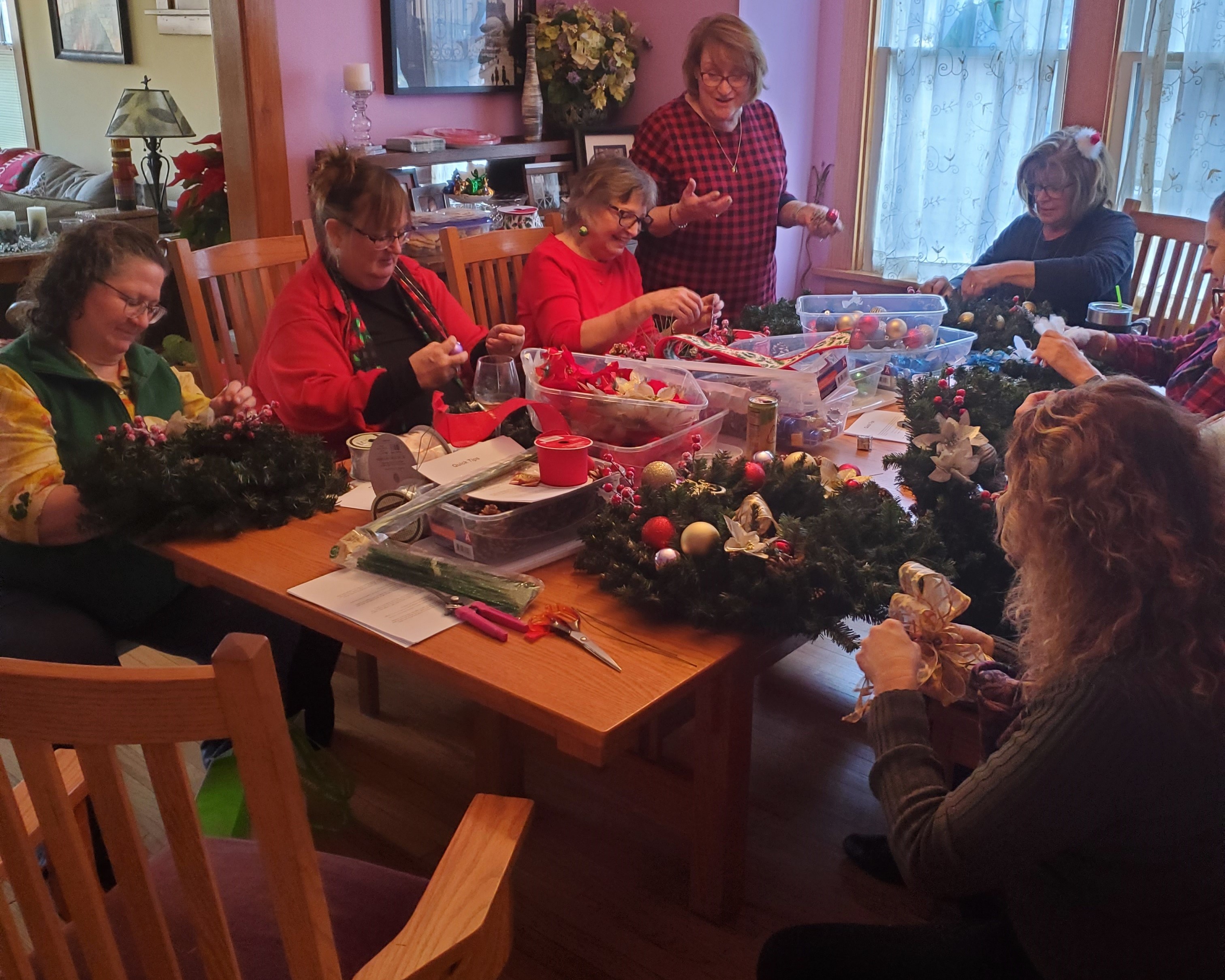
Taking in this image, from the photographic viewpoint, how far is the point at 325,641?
88.0 inches

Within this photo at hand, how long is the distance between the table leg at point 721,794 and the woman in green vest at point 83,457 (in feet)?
2.70

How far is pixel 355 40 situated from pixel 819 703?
2637 millimetres

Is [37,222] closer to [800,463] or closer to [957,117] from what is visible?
[957,117]

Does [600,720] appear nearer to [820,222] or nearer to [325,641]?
[325,641]

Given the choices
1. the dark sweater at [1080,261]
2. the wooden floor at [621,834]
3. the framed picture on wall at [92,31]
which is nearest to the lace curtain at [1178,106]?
the dark sweater at [1080,261]

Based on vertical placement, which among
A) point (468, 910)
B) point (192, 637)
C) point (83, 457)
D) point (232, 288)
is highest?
point (232, 288)

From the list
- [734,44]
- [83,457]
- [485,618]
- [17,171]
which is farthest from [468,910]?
[17,171]

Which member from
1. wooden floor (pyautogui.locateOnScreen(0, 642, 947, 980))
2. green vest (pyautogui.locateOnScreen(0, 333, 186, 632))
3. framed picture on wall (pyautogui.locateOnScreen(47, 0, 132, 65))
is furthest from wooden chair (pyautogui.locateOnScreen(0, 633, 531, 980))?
framed picture on wall (pyautogui.locateOnScreen(47, 0, 132, 65))

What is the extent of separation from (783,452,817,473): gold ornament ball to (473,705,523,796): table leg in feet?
2.17

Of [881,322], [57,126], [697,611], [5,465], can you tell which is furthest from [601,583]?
[57,126]

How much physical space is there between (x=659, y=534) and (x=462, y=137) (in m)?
2.84

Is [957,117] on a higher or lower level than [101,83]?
lower

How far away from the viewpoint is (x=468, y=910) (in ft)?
3.30

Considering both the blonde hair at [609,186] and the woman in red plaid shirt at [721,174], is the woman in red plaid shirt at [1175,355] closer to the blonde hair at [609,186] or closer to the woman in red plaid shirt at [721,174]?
the woman in red plaid shirt at [721,174]
